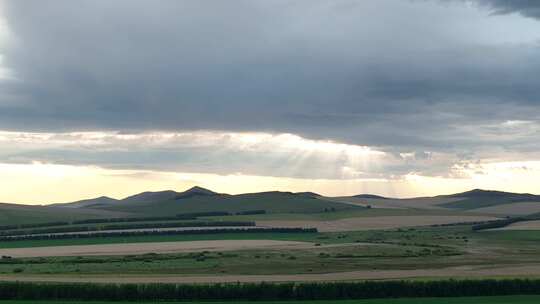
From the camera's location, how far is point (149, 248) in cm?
14838

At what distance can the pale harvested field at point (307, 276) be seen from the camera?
89.8 metres

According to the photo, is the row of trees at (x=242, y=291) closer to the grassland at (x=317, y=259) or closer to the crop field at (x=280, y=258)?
the crop field at (x=280, y=258)

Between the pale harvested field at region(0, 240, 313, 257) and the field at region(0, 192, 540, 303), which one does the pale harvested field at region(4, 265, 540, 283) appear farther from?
the pale harvested field at region(0, 240, 313, 257)

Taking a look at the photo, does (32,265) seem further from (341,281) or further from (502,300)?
(502,300)

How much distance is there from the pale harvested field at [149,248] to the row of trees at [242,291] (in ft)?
177

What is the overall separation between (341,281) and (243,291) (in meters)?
10.9

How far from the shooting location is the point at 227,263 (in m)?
116

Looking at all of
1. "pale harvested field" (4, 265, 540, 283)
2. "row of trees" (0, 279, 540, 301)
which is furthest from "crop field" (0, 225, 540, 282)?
"row of trees" (0, 279, 540, 301)

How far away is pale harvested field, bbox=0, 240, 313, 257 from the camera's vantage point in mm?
140000

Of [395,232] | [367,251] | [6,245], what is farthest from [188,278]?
[395,232]

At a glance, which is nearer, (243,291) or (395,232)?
(243,291)

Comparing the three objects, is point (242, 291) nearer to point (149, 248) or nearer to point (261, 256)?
point (261, 256)

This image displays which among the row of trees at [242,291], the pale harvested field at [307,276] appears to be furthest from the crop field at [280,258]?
the row of trees at [242,291]

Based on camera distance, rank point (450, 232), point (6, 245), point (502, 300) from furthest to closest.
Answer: point (450, 232), point (6, 245), point (502, 300)
